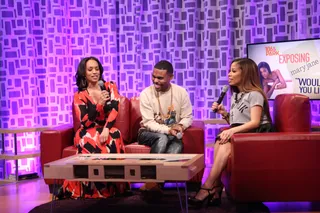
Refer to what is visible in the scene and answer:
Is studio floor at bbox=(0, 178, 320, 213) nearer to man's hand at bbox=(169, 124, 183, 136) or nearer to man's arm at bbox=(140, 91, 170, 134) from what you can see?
man's hand at bbox=(169, 124, 183, 136)

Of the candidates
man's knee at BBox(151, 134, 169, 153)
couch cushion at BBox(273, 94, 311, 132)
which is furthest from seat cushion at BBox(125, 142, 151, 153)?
couch cushion at BBox(273, 94, 311, 132)

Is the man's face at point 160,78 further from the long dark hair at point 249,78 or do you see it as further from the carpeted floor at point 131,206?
the carpeted floor at point 131,206

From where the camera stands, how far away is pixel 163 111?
14.2 feet

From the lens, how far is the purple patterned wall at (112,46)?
5.41m

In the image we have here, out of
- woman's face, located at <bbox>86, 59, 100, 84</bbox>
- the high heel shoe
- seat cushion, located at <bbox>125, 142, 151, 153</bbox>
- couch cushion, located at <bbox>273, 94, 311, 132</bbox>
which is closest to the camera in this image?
couch cushion, located at <bbox>273, 94, 311, 132</bbox>

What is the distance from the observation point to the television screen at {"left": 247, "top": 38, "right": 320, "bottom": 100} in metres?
4.70

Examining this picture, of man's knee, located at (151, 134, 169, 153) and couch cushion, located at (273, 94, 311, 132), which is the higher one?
couch cushion, located at (273, 94, 311, 132)

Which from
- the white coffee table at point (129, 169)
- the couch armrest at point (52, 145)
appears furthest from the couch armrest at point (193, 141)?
the couch armrest at point (52, 145)

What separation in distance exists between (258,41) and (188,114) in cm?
154

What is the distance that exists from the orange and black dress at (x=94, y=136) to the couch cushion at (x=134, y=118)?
525 mm

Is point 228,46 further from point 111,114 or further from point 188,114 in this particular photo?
point 111,114

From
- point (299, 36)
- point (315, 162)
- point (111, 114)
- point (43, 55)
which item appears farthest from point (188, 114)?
point (43, 55)

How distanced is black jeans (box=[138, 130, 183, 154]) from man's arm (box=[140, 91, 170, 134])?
0.15 ft

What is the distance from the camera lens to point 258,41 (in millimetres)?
5273
